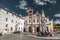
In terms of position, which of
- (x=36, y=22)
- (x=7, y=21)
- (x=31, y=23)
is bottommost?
(x=31, y=23)

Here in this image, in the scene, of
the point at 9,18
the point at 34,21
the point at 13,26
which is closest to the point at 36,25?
the point at 34,21

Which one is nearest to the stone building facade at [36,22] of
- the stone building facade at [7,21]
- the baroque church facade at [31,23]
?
the baroque church facade at [31,23]

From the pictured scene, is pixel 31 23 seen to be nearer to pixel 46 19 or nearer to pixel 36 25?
pixel 36 25

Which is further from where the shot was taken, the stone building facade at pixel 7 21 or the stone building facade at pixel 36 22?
the stone building facade at pixel 36 22

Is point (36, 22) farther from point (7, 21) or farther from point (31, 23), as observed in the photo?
point (7, 21)

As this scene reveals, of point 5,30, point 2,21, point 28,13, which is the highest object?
point 28,13

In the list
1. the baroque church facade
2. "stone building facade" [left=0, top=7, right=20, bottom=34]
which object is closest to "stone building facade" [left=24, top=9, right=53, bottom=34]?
the baroque church facade

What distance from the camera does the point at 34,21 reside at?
1378 inches

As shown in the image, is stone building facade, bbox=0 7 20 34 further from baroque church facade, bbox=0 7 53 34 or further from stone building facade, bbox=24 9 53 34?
stone building facade, bbox=24 9 53 34

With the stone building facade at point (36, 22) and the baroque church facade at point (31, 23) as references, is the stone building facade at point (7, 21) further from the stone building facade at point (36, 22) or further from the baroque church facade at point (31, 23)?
the stone building facade at point (36, 22)

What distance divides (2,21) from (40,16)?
12.8 m

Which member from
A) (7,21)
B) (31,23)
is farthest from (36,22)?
(7,21)

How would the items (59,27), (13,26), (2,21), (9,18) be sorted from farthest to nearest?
(59,27) → (13,26) → (9,18) → (2,21)

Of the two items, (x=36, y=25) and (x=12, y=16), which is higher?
(x=12, y=16)
